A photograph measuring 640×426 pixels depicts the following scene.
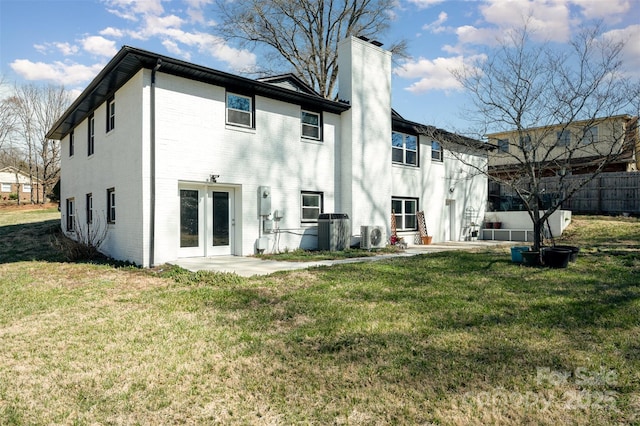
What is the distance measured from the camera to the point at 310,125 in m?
12.8

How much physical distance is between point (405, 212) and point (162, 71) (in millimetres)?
10268

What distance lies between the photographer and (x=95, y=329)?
4723 millimetres

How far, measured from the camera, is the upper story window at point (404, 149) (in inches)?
609

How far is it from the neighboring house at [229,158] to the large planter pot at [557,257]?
19.4 feet

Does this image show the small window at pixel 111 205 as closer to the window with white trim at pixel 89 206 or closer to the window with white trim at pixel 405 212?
the window with white trim at pixel 89 206

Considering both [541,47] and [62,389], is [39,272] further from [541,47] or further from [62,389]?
[541,47]

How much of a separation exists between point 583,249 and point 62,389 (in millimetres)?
12744

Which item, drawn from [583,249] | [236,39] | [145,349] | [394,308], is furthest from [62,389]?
[236,39]

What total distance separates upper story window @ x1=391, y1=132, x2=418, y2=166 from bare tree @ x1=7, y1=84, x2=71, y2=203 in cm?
3337

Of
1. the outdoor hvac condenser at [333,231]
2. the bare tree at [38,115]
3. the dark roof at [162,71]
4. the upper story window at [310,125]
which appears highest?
the bare tree at [38,115]

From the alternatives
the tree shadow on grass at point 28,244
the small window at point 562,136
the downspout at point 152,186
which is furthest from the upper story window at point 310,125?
the tree shadow on grass at point 28,244

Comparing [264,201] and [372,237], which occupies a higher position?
[264,201]

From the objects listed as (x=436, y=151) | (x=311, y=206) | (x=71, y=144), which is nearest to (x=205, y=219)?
(x=311, y=206)

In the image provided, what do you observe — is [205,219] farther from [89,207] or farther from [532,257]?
[532,257]
